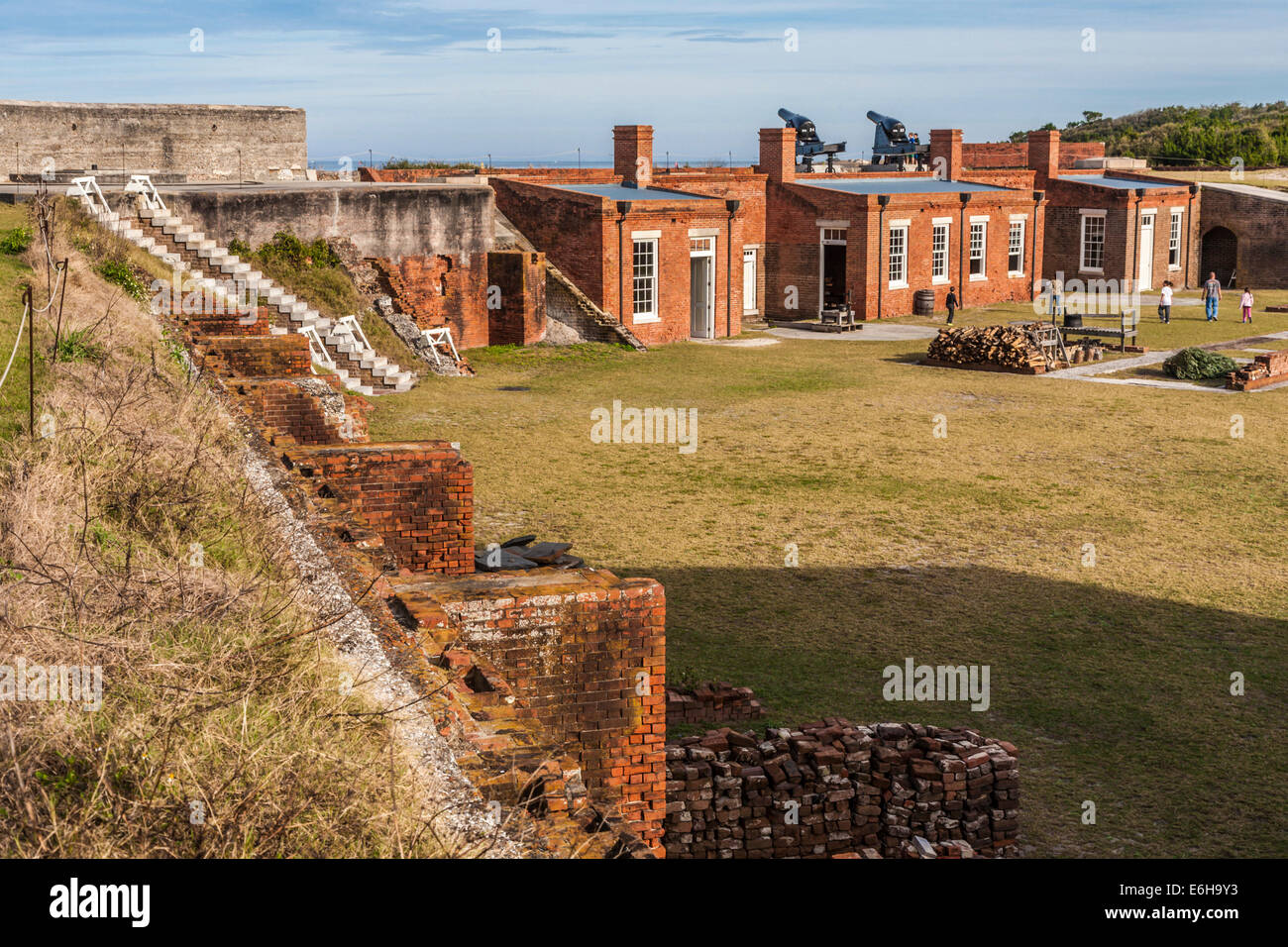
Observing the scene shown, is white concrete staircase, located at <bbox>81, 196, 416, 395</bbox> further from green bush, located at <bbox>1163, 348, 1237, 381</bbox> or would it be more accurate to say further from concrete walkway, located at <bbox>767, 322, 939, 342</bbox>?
green bush, located at <bbox>1163, 348, 1237, 381</bbox>

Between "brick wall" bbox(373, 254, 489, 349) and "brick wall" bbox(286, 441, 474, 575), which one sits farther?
"brick wall" bbox(373, 254, 489, 349)

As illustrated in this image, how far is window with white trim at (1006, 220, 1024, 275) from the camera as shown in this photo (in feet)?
135

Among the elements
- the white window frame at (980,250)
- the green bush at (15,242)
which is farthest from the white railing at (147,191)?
the white window frame at (980,250)

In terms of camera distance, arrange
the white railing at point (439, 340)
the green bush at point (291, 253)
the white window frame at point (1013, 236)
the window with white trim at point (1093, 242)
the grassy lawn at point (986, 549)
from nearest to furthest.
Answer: the grassy lawn at point (986, 549) → the green bush at point (291, 253) → the white railing at point (439, 340) → the white window frame at point (1013, 236) → the window with white trim at point (1093, 242)

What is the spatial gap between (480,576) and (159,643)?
2314mm

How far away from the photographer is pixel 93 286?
49.9 feet

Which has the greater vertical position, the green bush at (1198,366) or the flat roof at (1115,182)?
the flat roof at (1115,182)

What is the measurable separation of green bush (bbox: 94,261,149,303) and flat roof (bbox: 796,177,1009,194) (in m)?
22.3

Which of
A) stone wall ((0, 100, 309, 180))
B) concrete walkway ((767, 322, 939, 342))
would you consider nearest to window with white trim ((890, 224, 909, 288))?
concrete walkway ((767, 322, 939, 342))

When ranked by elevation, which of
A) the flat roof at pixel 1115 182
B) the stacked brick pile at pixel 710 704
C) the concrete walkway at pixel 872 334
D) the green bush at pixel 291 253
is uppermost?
the flat roof at pixel 1115 182

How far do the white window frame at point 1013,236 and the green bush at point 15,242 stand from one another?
103 feet

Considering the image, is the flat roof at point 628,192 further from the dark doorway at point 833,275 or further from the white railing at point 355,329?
the white railing at point 355,329

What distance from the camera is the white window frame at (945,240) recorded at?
37.5 meters

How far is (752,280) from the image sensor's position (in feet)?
119
